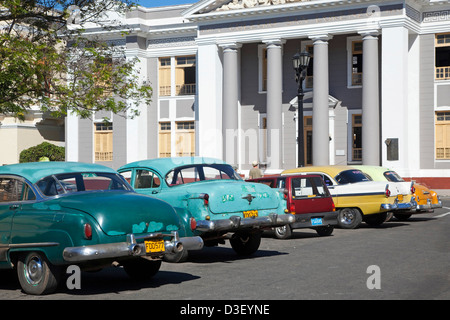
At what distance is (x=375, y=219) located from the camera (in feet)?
67.2

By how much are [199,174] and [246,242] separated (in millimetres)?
1553

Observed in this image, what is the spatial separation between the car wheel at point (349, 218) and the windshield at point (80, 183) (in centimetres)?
986

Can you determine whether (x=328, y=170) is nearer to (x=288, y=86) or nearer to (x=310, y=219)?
(x=310, y=219)

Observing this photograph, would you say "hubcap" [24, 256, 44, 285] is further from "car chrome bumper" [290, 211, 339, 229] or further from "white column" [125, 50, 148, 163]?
"white column" [125, 50, 148, 163]

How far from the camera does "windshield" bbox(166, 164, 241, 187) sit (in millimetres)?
13148

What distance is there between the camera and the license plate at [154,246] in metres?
9.44

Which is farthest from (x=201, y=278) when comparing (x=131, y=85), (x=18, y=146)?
(x=18, y=146)

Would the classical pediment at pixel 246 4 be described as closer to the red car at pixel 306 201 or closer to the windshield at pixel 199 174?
the red car at pixel 306 201

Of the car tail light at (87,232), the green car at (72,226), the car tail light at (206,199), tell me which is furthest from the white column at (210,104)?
the car tail light at (87,232)

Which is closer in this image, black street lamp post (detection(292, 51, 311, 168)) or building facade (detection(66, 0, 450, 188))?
black street lamp post (detection(292, 51, 311, 168))

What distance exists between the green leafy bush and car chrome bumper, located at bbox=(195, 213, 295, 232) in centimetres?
3564

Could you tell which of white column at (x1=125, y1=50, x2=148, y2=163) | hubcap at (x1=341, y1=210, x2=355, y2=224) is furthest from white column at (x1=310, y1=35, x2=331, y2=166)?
hubcap at (x1=341, y1=210, x2=355, y2=224)

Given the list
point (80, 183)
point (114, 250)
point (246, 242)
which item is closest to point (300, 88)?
point (246, 242)
